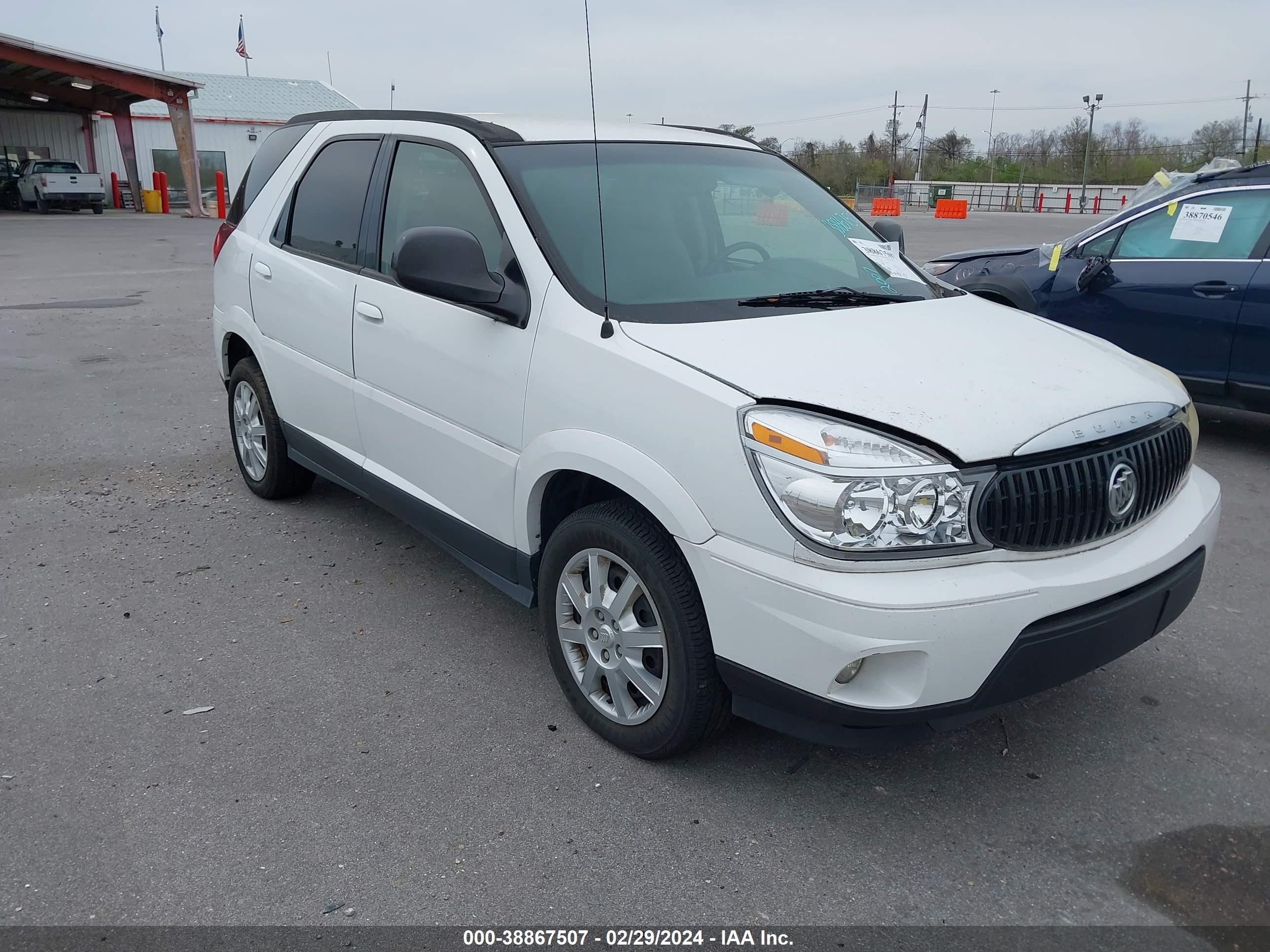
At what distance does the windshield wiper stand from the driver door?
151 inches

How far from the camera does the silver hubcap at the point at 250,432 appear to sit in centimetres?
517

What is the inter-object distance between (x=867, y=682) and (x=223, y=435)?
5.41m

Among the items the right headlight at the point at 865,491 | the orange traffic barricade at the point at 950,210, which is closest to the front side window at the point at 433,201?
the right headlight at the point at 865,491

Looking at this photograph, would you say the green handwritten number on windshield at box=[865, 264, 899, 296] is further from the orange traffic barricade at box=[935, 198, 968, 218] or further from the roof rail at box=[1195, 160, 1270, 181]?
the orange traffic barricade at box=[935, 198, 968, 218]

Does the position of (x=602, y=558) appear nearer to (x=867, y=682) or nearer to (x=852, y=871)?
(x=867, y=682)

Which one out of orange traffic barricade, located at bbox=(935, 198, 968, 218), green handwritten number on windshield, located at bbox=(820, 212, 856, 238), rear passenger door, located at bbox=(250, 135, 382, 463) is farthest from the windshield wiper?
orange traffic barricade, located at bbox=(935, 198, 968, 218)

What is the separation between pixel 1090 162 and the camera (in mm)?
82562

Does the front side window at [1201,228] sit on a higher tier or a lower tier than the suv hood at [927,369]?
higher

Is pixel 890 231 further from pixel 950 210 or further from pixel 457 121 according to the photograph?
pixel 950 210

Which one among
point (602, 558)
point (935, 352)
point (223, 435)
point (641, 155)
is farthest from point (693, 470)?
point (223, 435)

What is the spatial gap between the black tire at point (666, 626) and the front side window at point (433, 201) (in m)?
0.99

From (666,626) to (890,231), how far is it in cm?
251

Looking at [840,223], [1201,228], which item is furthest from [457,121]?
[1201,228]

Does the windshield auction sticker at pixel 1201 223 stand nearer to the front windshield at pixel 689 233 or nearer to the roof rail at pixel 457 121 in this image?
the front windshield at pixel 689 233
